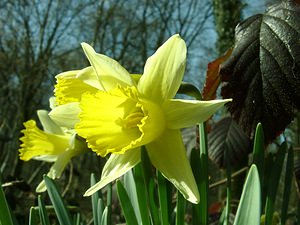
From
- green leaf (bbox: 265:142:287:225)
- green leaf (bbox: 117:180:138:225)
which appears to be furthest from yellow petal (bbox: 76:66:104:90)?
green leaf (bbox: 265:142:287:225)

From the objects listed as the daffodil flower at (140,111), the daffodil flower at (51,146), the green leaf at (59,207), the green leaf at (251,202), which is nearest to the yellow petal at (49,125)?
the daffodil flower at (51,146)

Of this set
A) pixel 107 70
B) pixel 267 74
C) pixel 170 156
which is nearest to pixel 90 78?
pixel 107 70

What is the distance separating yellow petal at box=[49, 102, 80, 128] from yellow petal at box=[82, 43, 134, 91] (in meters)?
0.06

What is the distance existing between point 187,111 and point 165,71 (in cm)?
5

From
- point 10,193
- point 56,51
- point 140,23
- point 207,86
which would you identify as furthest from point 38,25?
point 207,86

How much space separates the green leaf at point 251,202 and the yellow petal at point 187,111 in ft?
0.28

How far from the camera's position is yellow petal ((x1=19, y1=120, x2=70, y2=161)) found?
91 centimetres

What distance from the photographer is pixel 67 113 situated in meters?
0.62

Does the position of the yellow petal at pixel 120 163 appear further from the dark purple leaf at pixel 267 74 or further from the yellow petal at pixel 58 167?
the yellow petal at pixel 58 167

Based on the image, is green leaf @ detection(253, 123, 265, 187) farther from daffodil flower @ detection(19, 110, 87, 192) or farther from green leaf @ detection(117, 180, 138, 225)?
daffodil flower @ detection(19, 110, 87, 192)

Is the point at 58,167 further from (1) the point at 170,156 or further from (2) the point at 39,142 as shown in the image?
(1) the point at 170,156

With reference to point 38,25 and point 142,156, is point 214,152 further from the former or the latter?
point 38,25

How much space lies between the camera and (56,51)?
10406 mm

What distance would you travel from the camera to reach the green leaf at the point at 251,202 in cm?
43
